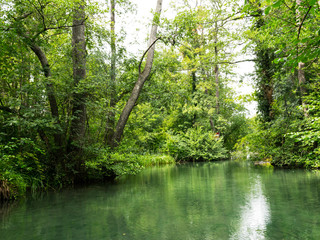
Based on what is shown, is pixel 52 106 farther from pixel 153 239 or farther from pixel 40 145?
pixel 153 239

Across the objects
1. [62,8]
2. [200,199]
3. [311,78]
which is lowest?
[200,199]

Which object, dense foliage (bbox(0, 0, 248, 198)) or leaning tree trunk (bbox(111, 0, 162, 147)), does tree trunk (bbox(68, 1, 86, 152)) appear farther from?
leaning tree trunk (bbox(111, 0, 162, 147))

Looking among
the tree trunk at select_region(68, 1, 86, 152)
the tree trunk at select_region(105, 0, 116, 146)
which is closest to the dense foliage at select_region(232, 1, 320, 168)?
the tree trunk at select_region(105, 0, 116, 146)

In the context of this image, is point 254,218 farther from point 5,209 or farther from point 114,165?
point 5,209

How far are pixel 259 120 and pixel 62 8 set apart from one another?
10.1 metres

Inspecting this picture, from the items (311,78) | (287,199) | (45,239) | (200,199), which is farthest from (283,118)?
(45,239)

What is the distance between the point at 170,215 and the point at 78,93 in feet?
14.9

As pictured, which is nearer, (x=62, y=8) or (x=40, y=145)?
(x=62, y=8)

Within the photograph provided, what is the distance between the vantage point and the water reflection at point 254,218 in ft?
10.3

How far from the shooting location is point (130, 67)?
30.6 ft

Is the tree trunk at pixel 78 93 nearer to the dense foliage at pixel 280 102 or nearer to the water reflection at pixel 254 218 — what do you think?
the water reflection at pixel 254 218

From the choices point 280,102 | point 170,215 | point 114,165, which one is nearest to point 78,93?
point 114,165

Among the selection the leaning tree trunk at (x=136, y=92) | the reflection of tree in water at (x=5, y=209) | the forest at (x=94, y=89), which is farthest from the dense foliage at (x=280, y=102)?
the reflection of tree in water at (x=5, y=209)

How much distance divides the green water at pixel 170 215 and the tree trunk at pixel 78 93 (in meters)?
1.55
